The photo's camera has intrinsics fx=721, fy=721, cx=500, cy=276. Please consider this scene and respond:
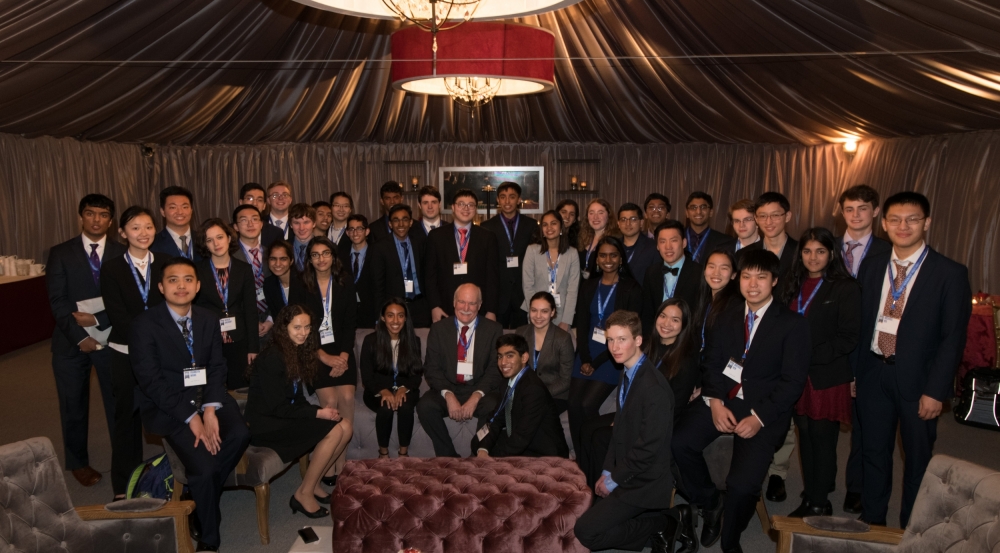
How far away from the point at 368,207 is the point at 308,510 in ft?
31.9

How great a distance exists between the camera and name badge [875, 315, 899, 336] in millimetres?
3506

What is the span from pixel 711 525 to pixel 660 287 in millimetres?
1540

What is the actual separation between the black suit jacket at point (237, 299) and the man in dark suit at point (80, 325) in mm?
543

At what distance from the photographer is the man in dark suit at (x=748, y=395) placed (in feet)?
11.6

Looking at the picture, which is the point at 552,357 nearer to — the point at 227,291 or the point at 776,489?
the point at 776,489

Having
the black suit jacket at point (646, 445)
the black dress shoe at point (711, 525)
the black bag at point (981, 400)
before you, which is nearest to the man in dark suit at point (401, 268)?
the black suit jacket at point (646, 445)

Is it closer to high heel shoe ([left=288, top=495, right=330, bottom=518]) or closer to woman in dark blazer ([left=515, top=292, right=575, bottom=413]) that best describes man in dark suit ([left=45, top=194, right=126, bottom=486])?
high heel shoe ([left=288, top=495, right=330, bottom=518])

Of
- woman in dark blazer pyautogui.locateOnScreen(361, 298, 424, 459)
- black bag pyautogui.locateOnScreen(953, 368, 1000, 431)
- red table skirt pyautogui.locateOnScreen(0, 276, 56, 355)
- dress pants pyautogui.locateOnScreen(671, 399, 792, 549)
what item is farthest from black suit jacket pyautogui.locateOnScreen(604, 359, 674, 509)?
red table skirt pyautogui.locateOnScreen(0, 276, 56, 355)

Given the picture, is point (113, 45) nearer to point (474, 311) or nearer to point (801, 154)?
point (474, 311)

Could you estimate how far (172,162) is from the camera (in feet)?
42.4

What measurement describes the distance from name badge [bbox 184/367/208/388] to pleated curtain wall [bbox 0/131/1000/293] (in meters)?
7.36

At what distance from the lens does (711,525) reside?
147 inches

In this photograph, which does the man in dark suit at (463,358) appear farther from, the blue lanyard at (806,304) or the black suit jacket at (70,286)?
the black suit jacket at (70,286)

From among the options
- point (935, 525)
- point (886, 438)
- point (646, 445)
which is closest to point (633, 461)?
point (646, 445)
